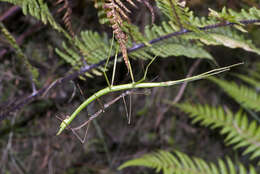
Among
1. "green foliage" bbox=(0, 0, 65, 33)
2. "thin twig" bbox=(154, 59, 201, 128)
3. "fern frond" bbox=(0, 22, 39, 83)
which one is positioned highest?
"green foliage" bbox=(0, 0, 65, 33)

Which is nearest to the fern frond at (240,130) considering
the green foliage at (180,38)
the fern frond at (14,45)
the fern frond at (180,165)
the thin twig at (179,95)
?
the fern frond at (180,165)

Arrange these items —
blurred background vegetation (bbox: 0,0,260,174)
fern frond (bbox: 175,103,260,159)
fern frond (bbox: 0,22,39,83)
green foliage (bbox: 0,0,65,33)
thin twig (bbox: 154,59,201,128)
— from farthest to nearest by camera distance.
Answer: thin twig (bbox: 154,59,201,128)
fern frond (bbox: 175,103,260,159)
blurred background vegetation (bbox: 0,0,260,174)
fern frond (bbox: 0,22,39,83)
green foliage (bbox: 0,0,65,33)

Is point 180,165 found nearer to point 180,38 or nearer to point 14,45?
point 180,38

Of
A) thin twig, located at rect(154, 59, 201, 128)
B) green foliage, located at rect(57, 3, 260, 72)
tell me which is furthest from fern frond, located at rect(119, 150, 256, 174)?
green foliage, located at rect(57, 3, 260, 72)

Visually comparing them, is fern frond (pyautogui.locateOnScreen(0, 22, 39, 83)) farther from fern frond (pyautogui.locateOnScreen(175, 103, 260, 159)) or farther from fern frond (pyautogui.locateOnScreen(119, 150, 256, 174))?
fern frond (pyautogui.locateOnScreen(175, 103, 260, 159))

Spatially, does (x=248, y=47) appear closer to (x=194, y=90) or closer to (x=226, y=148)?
(x=194, y=90)

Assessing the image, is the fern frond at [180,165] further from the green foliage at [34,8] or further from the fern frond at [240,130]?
the green foliage at [34,8]

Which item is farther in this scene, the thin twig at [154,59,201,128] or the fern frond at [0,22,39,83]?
the thin twig at [154,59,201,128]

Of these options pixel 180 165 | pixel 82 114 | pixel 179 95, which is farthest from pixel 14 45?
pixel 179 95
